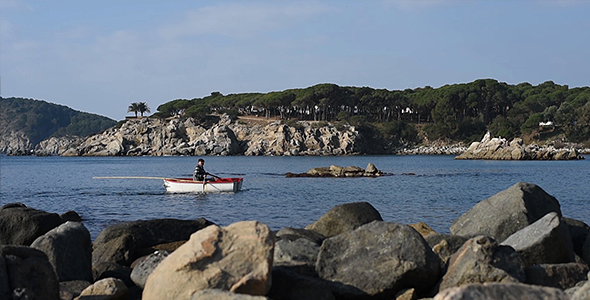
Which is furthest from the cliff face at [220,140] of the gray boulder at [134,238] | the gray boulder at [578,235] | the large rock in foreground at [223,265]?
the large rock in foreground at [223,265]

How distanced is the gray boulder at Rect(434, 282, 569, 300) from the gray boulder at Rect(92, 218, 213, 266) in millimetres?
7714

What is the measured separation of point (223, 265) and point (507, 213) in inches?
270

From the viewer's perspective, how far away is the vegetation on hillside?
388ft

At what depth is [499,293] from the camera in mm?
5035

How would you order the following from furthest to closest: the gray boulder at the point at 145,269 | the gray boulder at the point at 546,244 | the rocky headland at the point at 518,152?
the rocky headland at the point at 518,152
the gray boulder at the point at 546,244
the gray boulder at the point at 145,269

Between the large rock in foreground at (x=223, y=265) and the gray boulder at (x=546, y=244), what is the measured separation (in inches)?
167

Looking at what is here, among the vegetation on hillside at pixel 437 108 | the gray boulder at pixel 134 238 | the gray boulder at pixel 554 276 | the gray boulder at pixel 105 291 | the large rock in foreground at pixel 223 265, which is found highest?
the vegetation on hillside at pixel 437 108

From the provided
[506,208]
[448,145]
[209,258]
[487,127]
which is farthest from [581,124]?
[209,258]

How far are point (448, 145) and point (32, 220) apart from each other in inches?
4699

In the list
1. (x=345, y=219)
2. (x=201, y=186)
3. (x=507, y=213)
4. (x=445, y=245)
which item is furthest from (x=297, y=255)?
(x=201, y=186)

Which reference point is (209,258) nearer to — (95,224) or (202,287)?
(202,287)

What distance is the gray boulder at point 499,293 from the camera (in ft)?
15.9

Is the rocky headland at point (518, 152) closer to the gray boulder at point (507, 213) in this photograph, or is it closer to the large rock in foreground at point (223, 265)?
the gray boulder at point (507, 213)

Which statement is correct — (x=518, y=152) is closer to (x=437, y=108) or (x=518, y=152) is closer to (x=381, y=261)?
(x=437, y=108)
